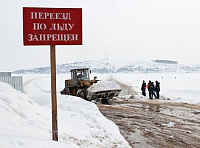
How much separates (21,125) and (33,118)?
3.13 feet

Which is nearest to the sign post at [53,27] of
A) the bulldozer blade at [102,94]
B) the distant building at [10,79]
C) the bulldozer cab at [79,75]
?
the bulldozer blade at [102,94]

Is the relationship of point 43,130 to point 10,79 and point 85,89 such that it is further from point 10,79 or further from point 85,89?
point 10,79

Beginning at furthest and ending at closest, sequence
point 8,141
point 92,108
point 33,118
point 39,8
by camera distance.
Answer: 1. point 92,108
2. point 33,118
3. point 39,8
4. point 8,141

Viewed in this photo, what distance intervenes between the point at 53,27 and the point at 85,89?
40.1ft

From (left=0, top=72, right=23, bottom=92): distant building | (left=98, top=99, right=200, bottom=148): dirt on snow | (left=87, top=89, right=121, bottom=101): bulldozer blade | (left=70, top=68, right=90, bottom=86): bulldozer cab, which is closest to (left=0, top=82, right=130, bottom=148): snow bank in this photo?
(left=98, top=99, right=200, bottom=148): dirt on snow

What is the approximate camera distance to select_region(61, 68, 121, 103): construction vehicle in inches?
593

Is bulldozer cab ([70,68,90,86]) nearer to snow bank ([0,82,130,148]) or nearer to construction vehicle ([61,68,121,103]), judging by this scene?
construction vehicle ([61,68,121,103])

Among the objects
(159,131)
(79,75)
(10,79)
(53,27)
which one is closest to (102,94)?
(79,75)

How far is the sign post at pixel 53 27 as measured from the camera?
Result: 13.2ft

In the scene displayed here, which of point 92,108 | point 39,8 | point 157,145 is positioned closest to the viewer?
point 39,8

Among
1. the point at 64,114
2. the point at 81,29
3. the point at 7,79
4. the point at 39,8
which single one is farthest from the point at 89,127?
the point at 7,79

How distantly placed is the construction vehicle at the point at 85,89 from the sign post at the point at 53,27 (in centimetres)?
1066

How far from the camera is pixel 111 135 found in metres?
6.48

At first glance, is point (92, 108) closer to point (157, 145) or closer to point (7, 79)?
point (157, 145)
